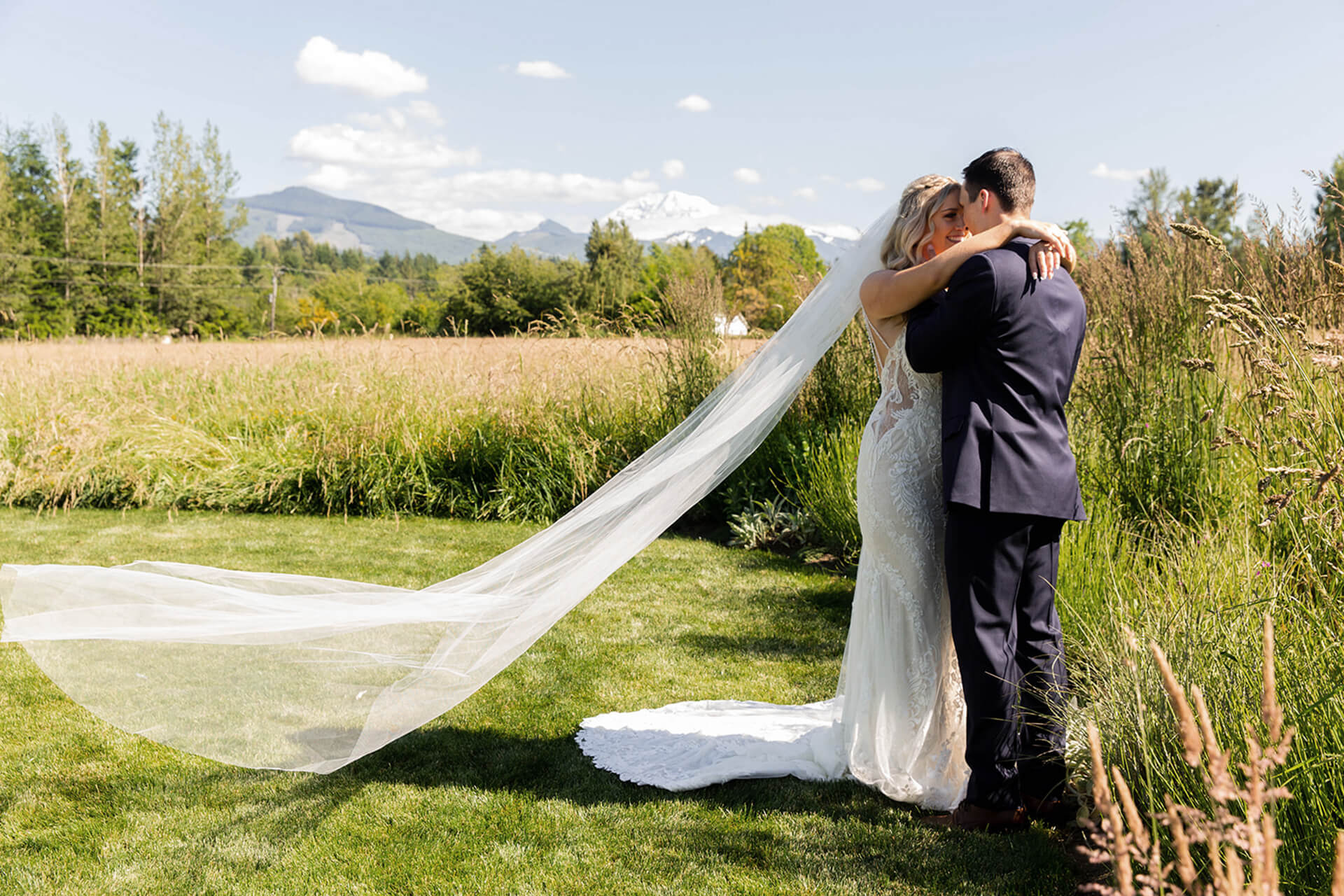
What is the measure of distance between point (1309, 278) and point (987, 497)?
2.99m

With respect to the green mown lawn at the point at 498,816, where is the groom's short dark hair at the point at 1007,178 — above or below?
above

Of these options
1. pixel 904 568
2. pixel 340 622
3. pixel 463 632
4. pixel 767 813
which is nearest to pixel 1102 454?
pixel 904 568

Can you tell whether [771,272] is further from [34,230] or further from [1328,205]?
[1328,205]

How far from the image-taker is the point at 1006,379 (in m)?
2.81

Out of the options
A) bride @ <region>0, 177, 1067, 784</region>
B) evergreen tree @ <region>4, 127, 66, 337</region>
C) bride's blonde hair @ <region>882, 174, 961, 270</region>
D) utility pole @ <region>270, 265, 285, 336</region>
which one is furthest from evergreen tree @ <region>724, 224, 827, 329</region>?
evergreen tree @ <region>4, 127, 66, 337</region>

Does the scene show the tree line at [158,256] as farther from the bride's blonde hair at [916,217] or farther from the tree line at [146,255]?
the bride's blonde hair at [916,217]

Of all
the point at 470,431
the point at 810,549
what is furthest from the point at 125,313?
the point at 810,549

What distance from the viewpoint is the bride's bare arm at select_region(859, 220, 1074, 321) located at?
2.78 meters

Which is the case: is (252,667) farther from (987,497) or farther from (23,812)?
(987,497)

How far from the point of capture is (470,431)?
360 inches

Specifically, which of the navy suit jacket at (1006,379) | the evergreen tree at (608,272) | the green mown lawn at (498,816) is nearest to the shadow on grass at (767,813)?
the green mown lawn at (498,816)

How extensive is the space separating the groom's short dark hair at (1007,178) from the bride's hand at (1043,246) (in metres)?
0.08

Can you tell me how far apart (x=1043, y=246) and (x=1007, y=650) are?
1.34 m

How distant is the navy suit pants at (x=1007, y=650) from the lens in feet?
9.50
